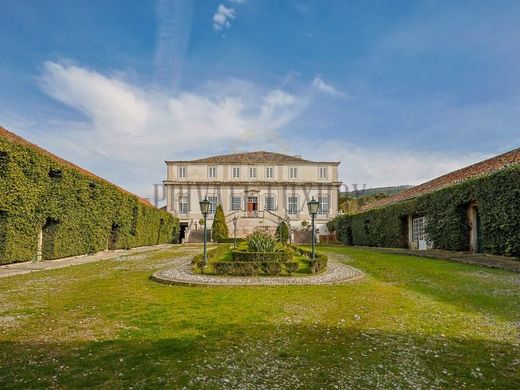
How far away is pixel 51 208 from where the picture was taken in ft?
42.0

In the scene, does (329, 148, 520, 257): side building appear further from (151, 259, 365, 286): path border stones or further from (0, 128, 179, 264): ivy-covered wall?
(0, 128, 179, 264): ivy-covered wall

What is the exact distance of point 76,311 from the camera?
17.9 feet

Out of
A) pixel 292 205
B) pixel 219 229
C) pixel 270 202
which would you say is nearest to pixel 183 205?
pixel 270 202

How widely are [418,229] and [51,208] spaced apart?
20.5 m

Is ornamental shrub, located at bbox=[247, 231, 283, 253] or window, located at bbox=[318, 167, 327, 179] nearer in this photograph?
ornamental shrub, located at bbox=[247, 231, 283, 253]

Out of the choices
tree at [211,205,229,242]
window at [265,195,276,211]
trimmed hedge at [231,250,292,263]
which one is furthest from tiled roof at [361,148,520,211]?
window at [265,195,276,211]

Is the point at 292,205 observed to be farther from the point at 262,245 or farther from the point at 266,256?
the point at 266,256

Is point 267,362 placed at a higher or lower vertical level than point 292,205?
lower

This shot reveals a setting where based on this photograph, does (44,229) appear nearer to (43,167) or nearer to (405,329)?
(43,167)

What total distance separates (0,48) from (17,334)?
31.8 ft

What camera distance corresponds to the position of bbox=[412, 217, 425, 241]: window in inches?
819

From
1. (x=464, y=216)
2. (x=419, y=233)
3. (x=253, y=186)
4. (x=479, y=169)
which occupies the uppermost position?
(x=253, y=186)

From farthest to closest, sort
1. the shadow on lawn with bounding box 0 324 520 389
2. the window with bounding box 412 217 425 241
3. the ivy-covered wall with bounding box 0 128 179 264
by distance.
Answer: the window with bounding box 412 217 425 241 → the ivy-covered wall with bounding box 0 128 179 264 → the shadow on lawn with bounding box 0 324 520 389

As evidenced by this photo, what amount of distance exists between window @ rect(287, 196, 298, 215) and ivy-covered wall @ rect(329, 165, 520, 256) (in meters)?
16.5
